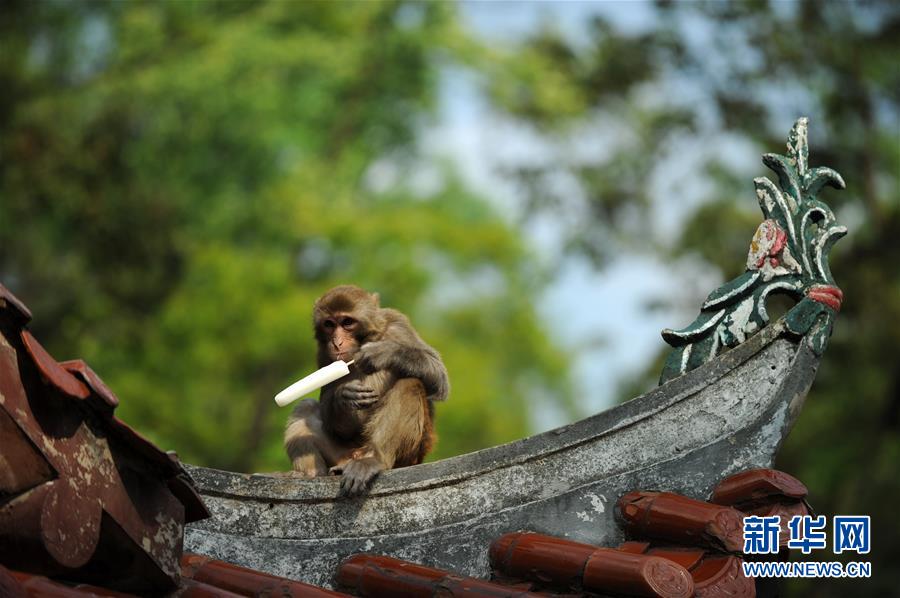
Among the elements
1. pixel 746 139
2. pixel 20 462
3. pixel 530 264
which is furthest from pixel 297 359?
pixel 20 462

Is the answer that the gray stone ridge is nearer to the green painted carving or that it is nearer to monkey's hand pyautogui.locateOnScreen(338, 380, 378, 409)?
the green painted carving

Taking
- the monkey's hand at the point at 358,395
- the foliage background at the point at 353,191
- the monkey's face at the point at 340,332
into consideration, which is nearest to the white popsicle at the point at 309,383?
the monkey's hand at the point at 358,395

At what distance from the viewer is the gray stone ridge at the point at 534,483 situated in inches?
167

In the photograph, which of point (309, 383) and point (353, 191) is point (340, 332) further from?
point (353, 191)

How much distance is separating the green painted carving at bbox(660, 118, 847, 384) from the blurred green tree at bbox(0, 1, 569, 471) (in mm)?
13950

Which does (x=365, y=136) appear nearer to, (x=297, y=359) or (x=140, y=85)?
(x=140, y=85)

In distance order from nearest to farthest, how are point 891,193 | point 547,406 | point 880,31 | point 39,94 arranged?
point 880,31 → point 891,193 → point 39,94 → point 547,406

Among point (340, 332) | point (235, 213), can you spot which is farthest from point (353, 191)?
point (340, 332)

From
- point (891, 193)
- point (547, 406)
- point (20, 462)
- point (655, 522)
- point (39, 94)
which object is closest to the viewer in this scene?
point (20, 462)

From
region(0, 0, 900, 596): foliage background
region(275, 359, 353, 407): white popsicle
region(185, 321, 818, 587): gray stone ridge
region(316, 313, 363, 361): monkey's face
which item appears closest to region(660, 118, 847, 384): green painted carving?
region(185, 321, 818, 587): gray stone ridge

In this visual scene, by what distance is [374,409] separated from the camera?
5.29 metres

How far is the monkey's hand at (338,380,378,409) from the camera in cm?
528

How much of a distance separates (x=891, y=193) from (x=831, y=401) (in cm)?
383

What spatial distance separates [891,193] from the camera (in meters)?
19.1
